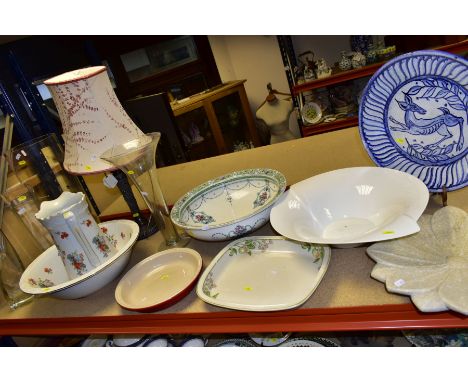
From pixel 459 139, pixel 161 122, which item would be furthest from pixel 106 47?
pixel 459 139

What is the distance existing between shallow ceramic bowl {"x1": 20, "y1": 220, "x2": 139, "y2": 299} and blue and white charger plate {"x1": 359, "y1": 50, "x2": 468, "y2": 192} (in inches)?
22.7

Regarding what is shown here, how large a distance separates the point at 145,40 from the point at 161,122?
927 mm

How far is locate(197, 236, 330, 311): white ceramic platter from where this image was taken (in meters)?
0.64

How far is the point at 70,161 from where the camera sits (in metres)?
0.91

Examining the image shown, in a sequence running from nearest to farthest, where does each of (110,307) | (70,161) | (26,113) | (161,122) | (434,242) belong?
1. (434,242)
2. (110,307)
3. (70,161)
4. (26,113)
5. (161,122)

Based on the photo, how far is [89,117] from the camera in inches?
34.1

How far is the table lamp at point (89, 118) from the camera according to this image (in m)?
0.84

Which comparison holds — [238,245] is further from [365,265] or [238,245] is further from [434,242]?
[434,242]

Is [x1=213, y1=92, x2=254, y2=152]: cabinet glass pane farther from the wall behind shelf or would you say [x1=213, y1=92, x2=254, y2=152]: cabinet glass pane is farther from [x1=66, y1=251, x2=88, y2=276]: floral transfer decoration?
[x1=66, y1=251, x2=88, y2=276]: floral transfer decoration

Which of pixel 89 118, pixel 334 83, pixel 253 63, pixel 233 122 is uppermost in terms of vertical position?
pixel 89 118

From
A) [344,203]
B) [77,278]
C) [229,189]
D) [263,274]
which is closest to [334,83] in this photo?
[229,189]

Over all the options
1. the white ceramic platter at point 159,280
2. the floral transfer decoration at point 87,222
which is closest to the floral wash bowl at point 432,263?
the white ceramic platter at point 159,280

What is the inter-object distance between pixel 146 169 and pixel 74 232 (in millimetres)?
207

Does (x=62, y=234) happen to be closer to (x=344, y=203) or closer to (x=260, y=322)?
(x=260, y=322)
